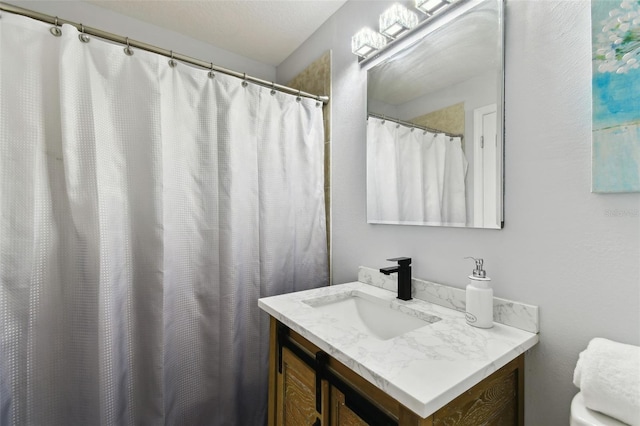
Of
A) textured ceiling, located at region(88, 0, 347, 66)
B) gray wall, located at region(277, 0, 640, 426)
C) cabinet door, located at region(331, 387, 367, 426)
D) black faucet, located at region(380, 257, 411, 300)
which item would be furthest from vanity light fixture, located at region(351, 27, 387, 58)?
cabinet door, located at region(331, 387, 367, 426)

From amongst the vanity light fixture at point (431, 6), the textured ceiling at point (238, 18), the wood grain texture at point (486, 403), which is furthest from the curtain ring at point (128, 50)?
the wood grain texture at point (486, 403)

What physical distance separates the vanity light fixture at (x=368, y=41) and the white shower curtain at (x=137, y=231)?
0.45 metres

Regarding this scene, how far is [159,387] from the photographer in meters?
1.24

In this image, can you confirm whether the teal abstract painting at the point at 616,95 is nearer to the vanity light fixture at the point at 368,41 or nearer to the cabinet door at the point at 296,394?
the vanity light fixture at the point at 368,41

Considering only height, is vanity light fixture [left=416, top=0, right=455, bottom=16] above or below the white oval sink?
above

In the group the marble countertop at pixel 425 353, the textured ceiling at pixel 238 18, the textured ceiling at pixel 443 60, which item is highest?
the textured ceiling at pixel 238 18

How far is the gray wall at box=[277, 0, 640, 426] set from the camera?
72 cm

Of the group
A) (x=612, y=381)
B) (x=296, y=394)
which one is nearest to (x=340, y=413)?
(x=296, y=394)

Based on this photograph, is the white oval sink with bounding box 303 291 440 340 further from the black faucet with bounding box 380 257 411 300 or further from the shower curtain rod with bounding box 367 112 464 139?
the shower curtain rod with bounding box 367 112 464 139

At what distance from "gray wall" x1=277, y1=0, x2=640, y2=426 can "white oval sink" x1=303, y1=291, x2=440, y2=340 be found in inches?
8.7

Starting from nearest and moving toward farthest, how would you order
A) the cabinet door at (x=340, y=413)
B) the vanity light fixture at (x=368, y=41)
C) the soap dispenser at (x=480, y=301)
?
the cabinet door at (x=340, y=413) → the soap dispenser at (x=480, y=301) → the vanity light fixture at (x=368, y=41)

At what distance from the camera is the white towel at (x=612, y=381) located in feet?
1.72

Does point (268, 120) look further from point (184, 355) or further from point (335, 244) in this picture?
point (184, 355)

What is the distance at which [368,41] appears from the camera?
135cm
